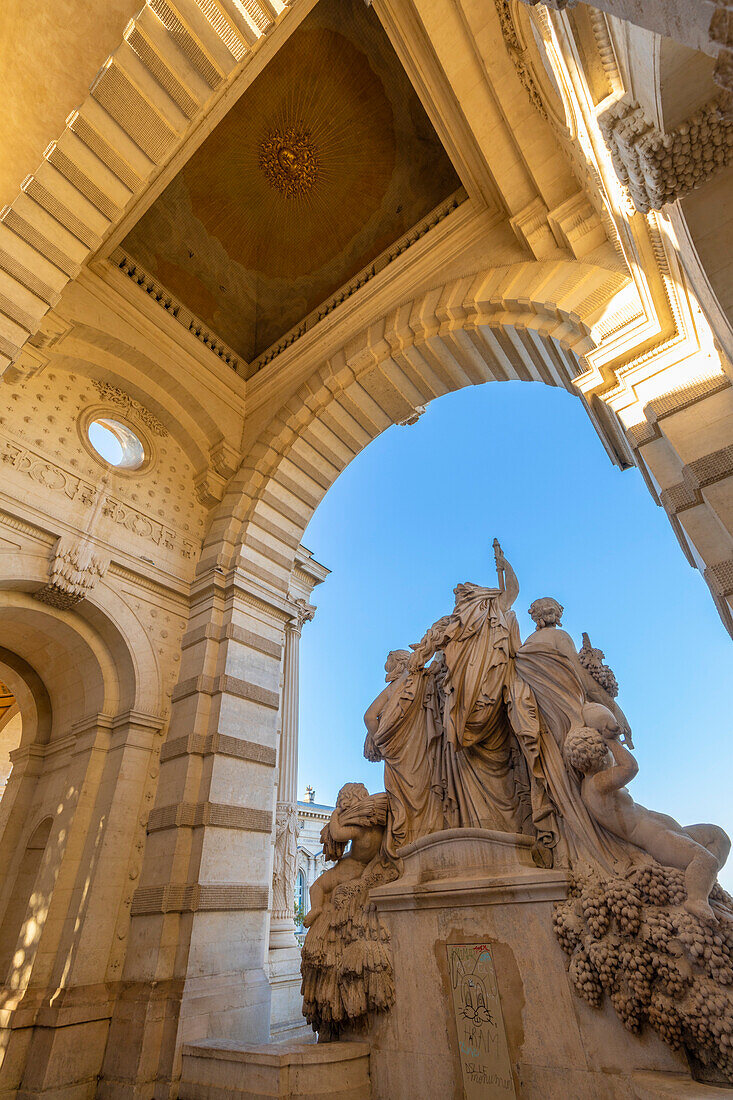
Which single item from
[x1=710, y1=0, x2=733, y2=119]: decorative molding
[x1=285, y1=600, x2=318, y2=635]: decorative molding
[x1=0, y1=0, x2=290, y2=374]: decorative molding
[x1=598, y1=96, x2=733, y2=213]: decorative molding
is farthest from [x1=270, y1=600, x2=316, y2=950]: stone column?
[x1=710, y1=0, x2=733, y2=119]: decorative molding

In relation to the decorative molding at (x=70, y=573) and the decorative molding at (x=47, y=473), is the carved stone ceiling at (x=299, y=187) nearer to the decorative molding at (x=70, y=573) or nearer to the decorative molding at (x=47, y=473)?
the decorative molding at (x=47, y=473)

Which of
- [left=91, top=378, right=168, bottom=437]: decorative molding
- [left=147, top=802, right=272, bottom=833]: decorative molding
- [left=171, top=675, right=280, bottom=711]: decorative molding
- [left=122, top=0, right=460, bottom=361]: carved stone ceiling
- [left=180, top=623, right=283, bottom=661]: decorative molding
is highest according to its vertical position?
[left=122, top=0, right=460, bottom=361]: carved stone ceiling

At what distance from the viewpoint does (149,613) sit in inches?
303

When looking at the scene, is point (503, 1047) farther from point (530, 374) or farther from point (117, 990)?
point (530, 374)

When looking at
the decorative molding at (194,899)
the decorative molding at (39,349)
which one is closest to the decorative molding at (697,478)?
the decorative molding at (194,899)

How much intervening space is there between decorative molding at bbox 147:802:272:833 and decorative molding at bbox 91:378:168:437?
5.70 metres

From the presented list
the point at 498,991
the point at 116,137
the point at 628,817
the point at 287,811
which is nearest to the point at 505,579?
the point at 628,817

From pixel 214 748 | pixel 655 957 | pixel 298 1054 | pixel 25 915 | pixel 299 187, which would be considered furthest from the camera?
pixel 299 187

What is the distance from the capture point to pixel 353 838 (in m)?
5.16

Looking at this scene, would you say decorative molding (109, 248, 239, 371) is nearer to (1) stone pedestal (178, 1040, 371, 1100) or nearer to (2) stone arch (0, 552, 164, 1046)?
(2) stone arch (0, 552, 164, 1046)

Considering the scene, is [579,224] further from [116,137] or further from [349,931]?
[349,931]

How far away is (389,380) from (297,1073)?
26.2 feet

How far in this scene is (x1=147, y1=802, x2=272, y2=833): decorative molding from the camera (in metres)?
6.37

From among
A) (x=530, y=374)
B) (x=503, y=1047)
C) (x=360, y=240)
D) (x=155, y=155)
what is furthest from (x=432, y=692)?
(x=360, y=240)
